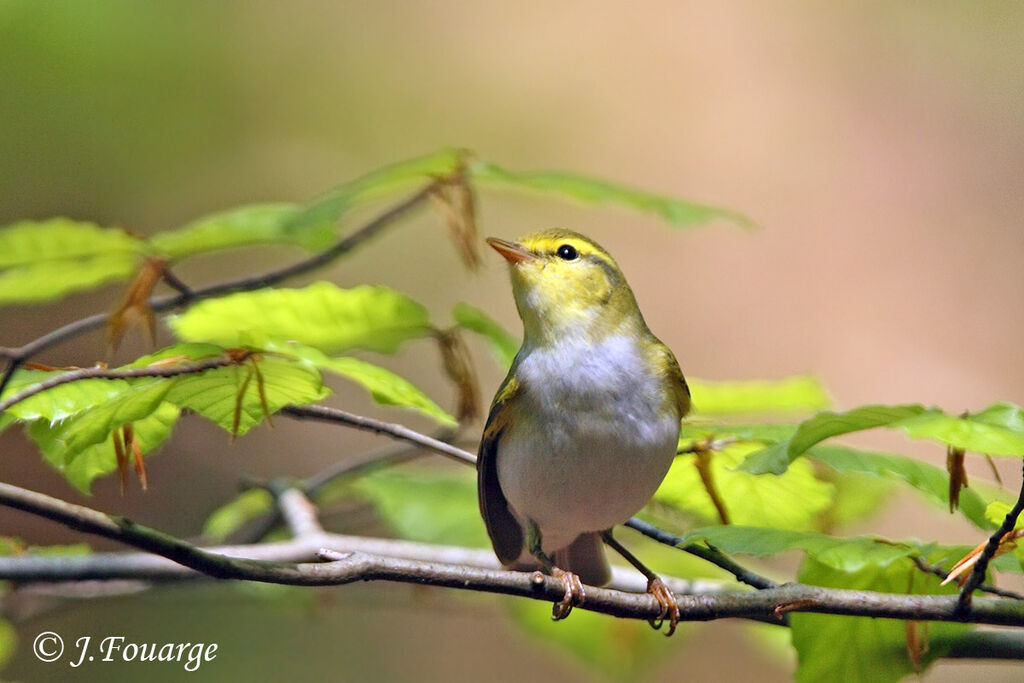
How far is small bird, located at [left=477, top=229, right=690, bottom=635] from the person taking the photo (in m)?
1.73

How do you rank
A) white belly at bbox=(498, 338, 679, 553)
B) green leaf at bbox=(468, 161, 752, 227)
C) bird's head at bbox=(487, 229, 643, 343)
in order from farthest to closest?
bird's head at bbox=(487, 229, 643, 343) < green leaf at bbox=(468, 161, 752, 227) < white belly at bbox=(498, 338, 679, 553)

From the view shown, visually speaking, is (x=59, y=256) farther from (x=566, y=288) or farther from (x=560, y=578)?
(x=560, y=578)

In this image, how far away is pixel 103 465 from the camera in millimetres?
1514

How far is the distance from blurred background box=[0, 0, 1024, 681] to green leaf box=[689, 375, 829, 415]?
201 cm

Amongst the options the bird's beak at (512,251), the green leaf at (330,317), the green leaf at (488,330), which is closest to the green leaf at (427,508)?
the green leaf at (488,330)

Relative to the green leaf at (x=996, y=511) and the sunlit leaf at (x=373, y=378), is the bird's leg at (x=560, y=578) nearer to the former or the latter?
the sunlit leaf at (x=373, y=378)

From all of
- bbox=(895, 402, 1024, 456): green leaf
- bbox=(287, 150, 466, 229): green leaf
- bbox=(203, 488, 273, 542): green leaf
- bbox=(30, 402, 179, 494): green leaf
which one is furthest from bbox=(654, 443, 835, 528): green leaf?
bbox=(203, 488, 273, 542): green leaf

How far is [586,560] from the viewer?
2.20 m

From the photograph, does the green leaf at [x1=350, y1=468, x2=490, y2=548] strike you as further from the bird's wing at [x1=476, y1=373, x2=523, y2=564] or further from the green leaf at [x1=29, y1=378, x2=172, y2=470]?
the green leaf at [x1=29, y1=378, x2=172, y2=470]

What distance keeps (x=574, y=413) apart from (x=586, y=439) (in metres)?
0.05

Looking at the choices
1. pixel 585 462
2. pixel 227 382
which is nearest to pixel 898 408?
pixel 585 462

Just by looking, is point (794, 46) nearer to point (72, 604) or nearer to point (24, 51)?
point (24, 51)

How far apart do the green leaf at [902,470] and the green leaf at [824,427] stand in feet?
0.39

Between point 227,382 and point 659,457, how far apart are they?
27.9 inches
